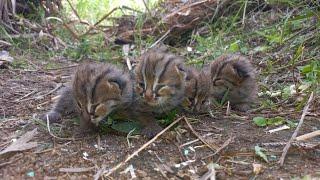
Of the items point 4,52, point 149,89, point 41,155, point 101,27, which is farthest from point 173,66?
point 101,27

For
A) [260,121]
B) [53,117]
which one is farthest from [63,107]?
[260,121]

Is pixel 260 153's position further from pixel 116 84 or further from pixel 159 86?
pixel 116 84

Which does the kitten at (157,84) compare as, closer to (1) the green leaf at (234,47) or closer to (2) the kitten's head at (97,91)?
(2) the kitten's head at (97,91)

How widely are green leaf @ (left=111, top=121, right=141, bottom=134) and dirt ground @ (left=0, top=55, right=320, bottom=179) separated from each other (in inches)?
3.4

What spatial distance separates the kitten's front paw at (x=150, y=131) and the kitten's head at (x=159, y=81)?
0.17m

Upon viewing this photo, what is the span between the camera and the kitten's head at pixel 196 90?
13.6ft

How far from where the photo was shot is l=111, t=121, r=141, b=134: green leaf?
3779 mm

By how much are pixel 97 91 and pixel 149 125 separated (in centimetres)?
50

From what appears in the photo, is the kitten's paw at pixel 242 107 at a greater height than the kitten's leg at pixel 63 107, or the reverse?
the kitten's leg at pixel 63 107

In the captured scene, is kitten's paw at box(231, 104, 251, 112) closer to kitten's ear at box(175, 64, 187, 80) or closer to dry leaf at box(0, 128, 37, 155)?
kitten's ear at box(175, 64, 187, 80)

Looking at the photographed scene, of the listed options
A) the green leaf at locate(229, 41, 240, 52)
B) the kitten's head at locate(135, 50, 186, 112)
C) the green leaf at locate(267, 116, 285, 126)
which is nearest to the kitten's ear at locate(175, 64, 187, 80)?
the kitten's head at locate(135, 50, 186, 112)

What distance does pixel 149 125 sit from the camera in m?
3.80

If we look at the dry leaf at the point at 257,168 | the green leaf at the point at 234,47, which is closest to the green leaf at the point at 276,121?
the dry leaf at the point at 257,168

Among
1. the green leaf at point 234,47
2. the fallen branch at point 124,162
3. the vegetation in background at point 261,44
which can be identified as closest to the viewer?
the fallen branch at point 124,162
